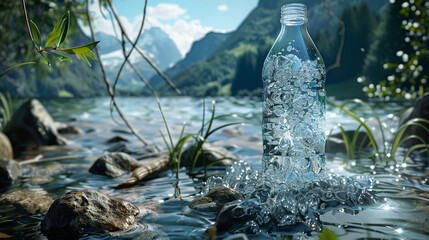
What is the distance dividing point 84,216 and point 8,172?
2.62 meters

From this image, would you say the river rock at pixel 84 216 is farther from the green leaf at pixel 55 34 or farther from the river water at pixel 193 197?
the green leaf at pixel 55 34

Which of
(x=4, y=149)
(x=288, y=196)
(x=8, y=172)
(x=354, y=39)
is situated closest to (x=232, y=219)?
(x=288, y=196)

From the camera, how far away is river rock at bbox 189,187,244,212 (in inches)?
111

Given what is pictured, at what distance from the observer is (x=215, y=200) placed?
114 inches

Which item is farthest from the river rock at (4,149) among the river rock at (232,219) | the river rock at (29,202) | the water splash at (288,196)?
the river rock at (232,219)

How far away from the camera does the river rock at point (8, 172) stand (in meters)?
4.40

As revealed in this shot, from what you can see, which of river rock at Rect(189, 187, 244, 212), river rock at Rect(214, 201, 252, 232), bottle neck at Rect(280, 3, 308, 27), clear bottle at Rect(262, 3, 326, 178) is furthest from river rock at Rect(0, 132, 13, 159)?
bottle neck at Rect(280, 3, 308, 27)

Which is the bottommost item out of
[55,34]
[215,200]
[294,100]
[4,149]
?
[215,200]

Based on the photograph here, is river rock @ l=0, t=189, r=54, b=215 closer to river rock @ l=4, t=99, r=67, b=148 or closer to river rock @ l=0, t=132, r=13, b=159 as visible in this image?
river rock @ l=0, t=132, r=13, b=159

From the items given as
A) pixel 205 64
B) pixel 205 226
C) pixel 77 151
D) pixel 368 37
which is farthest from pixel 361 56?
pixel 205 64

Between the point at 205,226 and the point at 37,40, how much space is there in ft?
5.23

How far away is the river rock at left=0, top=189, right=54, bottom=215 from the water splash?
4.68 feet

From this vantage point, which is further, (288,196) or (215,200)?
(215,200)

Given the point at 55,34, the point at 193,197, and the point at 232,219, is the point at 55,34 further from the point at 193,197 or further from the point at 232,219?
the point at 193,197
